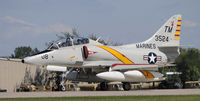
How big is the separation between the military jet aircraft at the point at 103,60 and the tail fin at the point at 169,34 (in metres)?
0.56

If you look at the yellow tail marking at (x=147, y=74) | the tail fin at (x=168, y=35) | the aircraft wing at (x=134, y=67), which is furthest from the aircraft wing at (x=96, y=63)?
the tail fin at (x=168, y=35)

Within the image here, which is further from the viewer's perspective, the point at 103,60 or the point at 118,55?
the point at 118,55

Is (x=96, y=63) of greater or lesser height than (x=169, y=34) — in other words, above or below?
below

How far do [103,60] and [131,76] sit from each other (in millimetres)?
2480

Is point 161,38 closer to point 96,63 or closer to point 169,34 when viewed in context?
point 169,34

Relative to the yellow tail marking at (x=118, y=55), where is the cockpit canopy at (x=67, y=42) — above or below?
above

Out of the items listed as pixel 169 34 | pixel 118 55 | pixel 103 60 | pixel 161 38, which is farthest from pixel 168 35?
pixel 103 60

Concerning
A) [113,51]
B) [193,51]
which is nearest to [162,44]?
[193,51]

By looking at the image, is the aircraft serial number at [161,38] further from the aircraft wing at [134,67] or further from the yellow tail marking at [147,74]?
the yellow tail marking at [147,74]

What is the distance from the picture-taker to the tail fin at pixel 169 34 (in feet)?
79.0

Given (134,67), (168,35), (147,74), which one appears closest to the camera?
(147,74)

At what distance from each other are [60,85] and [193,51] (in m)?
11.2

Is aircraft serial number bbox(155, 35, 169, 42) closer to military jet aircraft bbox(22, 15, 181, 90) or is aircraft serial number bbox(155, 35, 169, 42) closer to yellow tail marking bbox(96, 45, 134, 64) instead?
military jet aircraft bbox(22, 15, 181, 90)

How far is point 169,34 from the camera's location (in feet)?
79.3
